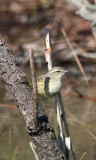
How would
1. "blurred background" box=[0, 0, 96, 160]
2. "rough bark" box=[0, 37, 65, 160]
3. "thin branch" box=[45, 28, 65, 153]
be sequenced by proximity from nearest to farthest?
"rough bark" box=[0, 37, 65, 160] → "thin branch" box=[45, 28, 65, 153] → "blurred background" box=[0, 0, 96, 160]

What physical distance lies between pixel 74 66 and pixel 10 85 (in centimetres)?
530

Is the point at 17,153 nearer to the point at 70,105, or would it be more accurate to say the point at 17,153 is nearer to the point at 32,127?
the point at 70,105

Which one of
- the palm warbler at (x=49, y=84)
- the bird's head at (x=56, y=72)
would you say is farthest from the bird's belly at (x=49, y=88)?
the bird's head at (x=56, y=72)

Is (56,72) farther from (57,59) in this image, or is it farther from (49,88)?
(57,59)

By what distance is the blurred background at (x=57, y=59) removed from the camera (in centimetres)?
564

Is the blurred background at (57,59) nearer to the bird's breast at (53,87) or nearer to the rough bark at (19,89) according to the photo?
the bird's breast at (53,87)

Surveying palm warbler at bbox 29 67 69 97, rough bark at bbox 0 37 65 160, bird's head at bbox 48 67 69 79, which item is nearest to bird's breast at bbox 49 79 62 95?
palm warbler at bbox 29 67 69 97

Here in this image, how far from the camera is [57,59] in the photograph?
28.0ft

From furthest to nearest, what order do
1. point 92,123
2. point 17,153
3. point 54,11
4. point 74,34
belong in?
1. point 54,11
2. point 74,34
3. point 92,123
4. point 17,153

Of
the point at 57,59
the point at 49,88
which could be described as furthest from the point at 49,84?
the point at 57,59

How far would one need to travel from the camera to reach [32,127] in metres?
3.03

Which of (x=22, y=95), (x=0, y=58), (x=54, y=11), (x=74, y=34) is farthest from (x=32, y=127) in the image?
(x=54, y=11)

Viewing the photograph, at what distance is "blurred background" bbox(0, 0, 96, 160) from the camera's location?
5641mm

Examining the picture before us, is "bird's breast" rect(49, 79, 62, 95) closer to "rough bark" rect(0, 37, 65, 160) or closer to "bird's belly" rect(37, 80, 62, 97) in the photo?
"bird's belly" rect(37, 80, 62, 97)
